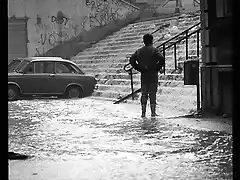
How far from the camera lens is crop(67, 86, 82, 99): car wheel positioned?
17.8 meters

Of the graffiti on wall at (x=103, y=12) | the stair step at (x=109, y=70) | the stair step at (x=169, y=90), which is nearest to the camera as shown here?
the stair step at (x=169, y=90)

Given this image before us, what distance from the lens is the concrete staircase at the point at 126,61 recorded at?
13.3 metres

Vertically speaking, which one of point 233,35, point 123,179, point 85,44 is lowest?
point 123,179

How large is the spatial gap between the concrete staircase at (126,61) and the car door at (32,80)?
1895mm

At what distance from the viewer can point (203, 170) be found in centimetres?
555

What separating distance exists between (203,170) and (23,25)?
21187 mm

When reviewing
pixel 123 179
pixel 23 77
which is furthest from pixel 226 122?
pixel 23 77

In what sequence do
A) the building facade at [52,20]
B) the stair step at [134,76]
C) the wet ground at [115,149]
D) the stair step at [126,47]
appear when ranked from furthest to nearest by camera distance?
the building facade at [52,20]
the stair step at [126,47]
the stair step at [134,76]
the wet ground at [115,149]

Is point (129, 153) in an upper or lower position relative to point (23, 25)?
lower

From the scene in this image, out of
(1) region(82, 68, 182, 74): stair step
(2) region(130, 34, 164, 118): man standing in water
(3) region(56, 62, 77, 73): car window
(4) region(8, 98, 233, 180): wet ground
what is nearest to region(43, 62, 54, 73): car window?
(3) region(56, 62, 77, 73): car window

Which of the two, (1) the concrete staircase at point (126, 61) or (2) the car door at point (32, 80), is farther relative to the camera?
(2) the car door at point (32, 80)

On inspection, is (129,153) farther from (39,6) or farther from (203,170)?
(39,6)

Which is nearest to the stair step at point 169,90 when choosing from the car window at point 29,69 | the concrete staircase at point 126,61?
the concrete staircase at point 126,61

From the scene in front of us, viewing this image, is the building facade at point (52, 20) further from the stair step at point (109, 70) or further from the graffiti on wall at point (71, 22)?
the stair step at point (109, 70)
